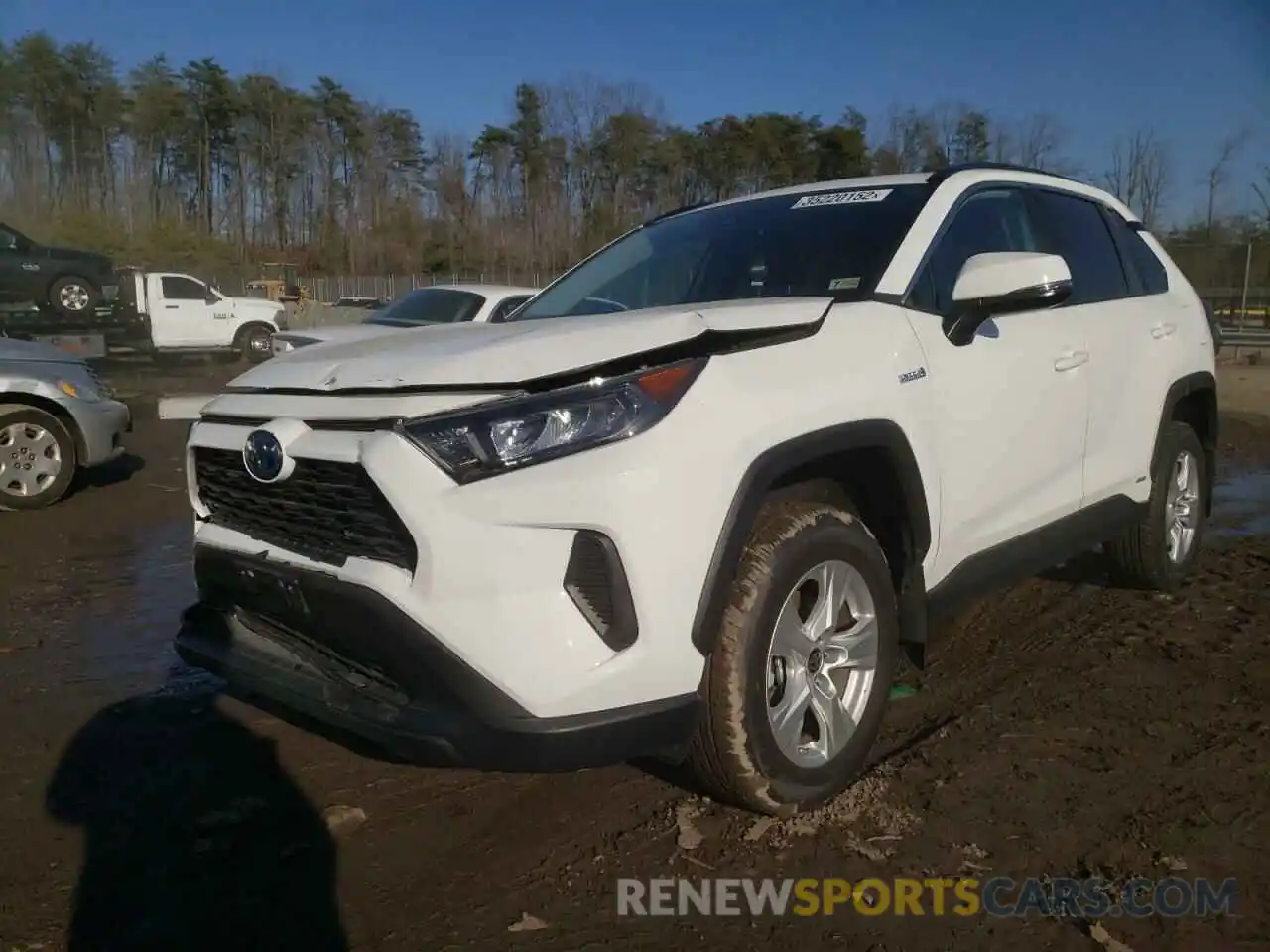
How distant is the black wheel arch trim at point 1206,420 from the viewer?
4.61m

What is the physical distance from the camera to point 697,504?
95.0 inches

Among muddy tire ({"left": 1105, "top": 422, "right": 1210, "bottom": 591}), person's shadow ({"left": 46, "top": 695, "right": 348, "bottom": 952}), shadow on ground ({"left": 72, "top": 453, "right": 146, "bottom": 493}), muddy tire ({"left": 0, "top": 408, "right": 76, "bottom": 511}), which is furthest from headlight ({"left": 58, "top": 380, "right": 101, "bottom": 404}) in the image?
muddy tire ({"left": 1105, "top": 422, "right": 1210, "bottom": 591})

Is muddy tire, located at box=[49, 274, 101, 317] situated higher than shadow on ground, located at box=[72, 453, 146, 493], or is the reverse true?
muddy tire, located at box=[49, 274, 101, 317]

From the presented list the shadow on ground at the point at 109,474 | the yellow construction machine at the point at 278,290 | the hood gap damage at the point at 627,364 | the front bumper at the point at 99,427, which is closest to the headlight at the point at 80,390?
the front bumper at the point at 99,427

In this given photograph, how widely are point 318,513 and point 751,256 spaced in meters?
1.94

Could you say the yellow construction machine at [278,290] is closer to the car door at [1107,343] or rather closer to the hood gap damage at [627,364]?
the car door at [1107,343]

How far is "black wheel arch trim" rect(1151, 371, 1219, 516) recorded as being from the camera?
4.61 meters

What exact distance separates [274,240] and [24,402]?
183 feet

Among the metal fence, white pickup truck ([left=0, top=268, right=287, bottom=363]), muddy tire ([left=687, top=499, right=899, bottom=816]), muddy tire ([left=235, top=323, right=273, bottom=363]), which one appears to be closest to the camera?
muddy tire ([left=687, top=499, right=899, bottom=816])

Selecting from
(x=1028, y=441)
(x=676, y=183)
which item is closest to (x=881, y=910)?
(x=1028, y=441)

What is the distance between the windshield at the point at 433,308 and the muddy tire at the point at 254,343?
1137 centimetres

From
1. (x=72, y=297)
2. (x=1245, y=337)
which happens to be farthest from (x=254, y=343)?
(x=1245, y=337)

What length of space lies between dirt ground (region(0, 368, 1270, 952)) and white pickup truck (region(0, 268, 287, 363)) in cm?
1629

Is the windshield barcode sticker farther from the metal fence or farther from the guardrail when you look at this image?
the guardrail
